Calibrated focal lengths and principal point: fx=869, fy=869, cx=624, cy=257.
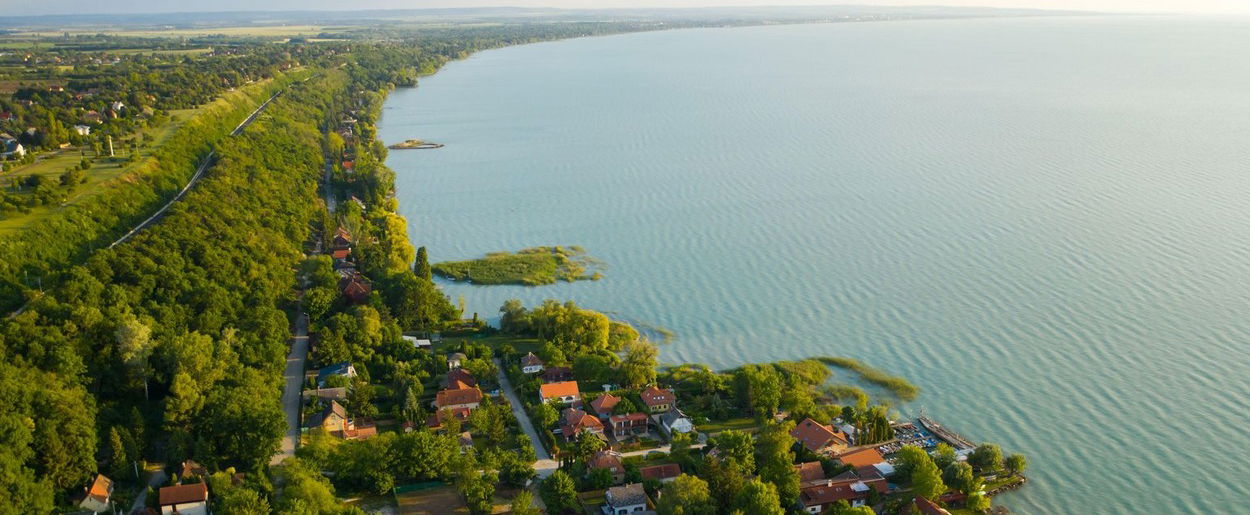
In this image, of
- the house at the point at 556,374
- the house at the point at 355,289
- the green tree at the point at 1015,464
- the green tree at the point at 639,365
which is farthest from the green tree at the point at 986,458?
the house at the point at 355,289

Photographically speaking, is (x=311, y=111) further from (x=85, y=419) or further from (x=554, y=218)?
(x=85, y=419)

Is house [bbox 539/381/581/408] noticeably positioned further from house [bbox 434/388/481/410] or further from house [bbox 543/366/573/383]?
house [bbox 434/388/481/410]

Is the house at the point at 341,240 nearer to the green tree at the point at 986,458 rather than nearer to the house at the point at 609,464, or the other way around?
the house at the point at 609,464

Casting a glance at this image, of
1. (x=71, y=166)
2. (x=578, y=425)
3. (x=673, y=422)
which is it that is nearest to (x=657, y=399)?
(x=673, y=422)

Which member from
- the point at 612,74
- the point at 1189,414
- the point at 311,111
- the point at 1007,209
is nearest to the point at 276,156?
the point at 311,111

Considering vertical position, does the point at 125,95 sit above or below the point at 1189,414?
above

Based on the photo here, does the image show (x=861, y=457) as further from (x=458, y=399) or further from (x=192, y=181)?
(x=192, y=181)

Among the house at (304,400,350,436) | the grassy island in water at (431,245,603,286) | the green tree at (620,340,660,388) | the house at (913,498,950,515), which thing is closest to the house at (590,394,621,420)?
the green tree at (620,340,660,388)
